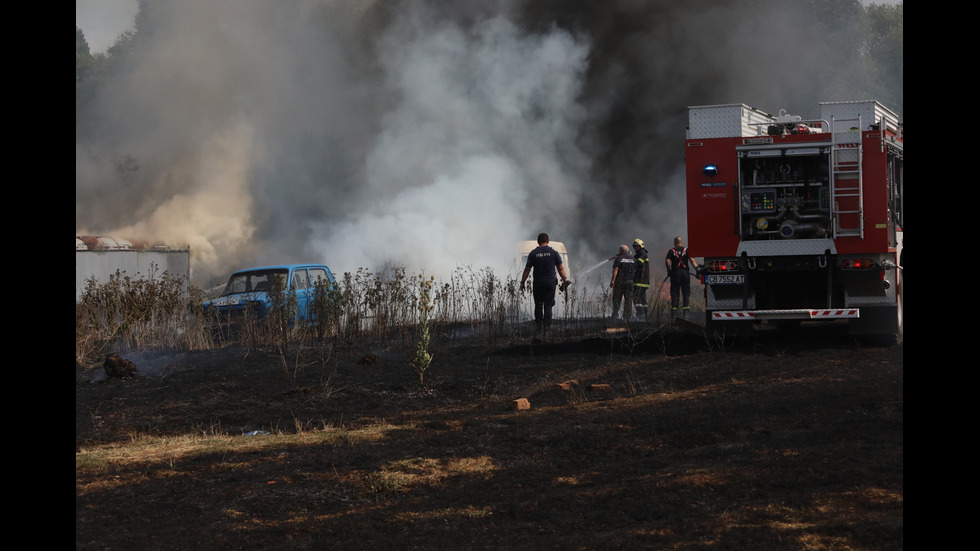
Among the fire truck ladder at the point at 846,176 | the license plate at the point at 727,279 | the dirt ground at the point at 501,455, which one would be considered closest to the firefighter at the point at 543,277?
the license plate at the point at 727,279

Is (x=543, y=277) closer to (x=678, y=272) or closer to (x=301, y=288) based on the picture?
(x=678, y=272)

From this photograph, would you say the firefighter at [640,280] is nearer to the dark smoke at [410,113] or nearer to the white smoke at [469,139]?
the white smoke at [469,139]

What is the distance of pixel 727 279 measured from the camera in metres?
12.6

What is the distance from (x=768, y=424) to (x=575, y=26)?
76.2 feet

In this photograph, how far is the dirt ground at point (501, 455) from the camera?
4.77 metres

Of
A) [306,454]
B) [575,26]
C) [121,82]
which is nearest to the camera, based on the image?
[306,454]

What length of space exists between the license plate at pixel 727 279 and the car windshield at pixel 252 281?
25.2 feet

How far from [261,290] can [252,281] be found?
0.70 meters

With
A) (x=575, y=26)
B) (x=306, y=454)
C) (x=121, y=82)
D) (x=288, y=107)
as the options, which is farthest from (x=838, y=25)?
(x=306, y=454)

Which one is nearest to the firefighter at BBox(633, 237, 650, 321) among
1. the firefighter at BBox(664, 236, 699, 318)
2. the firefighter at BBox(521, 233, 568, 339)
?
the firefighter at BBox(664, 236, 699, 318)

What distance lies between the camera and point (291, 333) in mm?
14375

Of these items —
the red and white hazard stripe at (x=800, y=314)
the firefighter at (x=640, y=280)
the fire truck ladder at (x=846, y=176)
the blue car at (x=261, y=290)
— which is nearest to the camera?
the fire truck ladder at (x=846, y=176)

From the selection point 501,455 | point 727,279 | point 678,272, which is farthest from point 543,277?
point 501,455

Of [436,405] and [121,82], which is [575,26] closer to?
[121,82]
